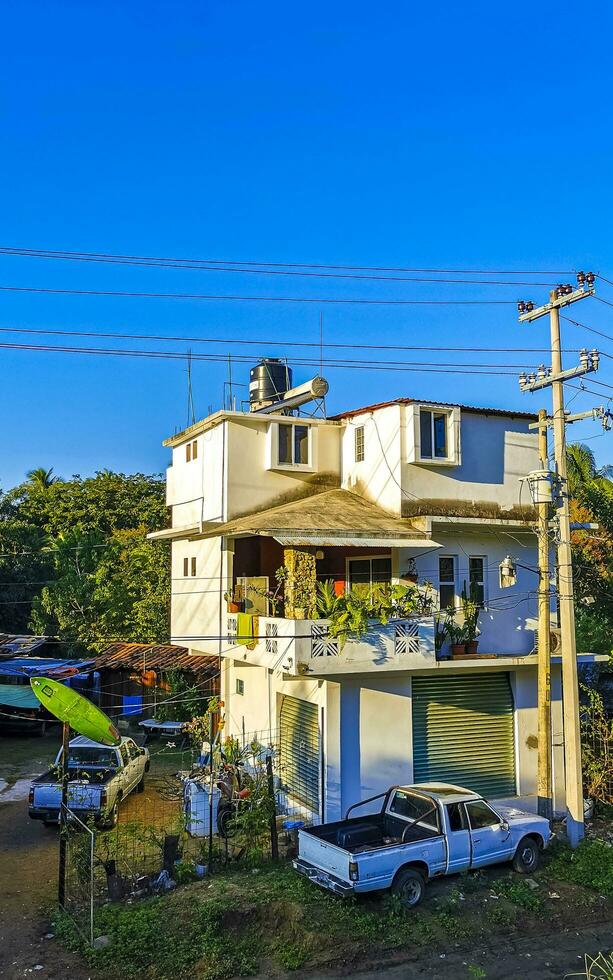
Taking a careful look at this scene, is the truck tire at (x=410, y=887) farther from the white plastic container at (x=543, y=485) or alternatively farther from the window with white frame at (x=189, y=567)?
the window with white frame at (x=189, y=567)

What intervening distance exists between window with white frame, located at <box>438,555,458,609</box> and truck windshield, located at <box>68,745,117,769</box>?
8978 millimetres

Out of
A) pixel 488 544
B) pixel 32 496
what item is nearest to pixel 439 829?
pixel 488 544

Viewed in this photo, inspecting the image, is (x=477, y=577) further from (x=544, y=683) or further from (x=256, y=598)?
(x=256, y=598)

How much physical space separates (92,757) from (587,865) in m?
11.5

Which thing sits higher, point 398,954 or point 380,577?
point 380,577

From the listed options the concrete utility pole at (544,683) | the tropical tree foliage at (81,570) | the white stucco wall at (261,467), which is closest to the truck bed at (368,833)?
the concrete utility pole at (544,683)

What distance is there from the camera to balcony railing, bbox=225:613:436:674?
15.2 m

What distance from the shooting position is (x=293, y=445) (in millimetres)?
20281

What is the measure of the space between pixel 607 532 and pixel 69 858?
1915cm

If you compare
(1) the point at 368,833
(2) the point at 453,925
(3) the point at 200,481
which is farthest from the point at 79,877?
(3) the point at 200,481

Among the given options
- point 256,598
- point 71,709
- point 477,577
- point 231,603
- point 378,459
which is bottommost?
point 71,709

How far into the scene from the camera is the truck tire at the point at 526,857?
45.6 ft

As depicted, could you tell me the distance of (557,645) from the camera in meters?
18.1

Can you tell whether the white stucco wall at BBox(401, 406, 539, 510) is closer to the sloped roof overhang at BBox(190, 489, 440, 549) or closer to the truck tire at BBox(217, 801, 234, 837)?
the sloped roof overhang at BBox(190, 489, 440, 549)
